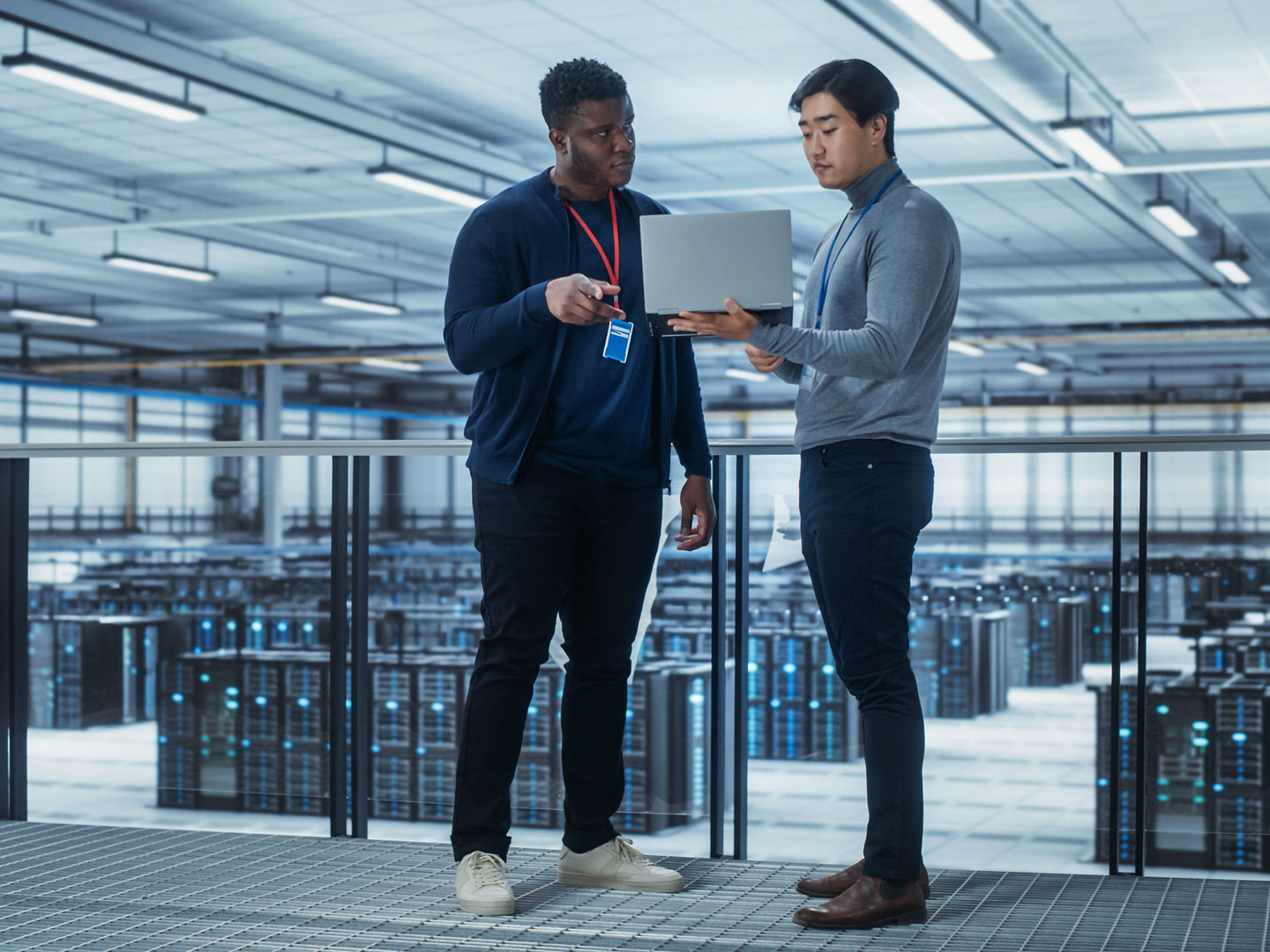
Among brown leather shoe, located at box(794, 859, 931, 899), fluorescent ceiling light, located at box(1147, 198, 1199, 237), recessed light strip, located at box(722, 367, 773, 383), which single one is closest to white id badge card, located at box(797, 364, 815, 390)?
brown leather shoe, located at box(794, 859, 931, 899)

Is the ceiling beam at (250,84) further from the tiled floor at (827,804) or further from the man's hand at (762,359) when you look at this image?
the man's hand at (762,359)

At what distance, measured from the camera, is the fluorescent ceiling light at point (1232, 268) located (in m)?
13.9

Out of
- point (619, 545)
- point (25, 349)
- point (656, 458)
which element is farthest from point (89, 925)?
point (25, 349)

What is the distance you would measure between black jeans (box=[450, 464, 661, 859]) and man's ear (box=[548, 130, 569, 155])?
18.7 inches

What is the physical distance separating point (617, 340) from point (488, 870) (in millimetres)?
805

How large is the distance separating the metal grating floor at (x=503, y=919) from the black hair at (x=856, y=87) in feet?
3.68

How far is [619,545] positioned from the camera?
2062mm

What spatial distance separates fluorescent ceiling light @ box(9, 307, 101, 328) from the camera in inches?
642

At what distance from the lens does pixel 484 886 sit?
1957 millimetres

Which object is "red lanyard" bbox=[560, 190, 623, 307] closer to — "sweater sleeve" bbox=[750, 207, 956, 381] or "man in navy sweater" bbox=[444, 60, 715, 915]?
"man in navy sweater" bbox=[444, 60, 715, 915]

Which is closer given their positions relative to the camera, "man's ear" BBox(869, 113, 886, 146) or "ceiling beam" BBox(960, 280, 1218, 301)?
"man's ear" BBox(869, 113, 886, 146)

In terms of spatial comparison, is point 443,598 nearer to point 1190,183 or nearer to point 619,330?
point 619,330

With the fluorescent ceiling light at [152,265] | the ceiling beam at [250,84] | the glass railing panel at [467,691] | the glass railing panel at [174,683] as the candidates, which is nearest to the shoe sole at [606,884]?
the glass railing panel at [467,691]

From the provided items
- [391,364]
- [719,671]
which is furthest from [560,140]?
[391,364]
